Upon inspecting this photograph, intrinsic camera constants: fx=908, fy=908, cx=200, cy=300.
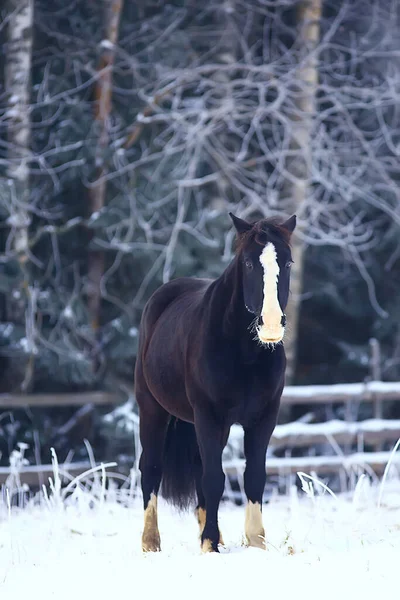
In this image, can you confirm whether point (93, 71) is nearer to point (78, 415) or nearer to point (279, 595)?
point (78, 415)

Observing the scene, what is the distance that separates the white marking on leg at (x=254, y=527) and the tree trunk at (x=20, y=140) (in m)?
6.53

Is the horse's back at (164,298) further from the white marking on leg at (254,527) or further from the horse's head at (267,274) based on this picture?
the white marking on leg at (254,527)

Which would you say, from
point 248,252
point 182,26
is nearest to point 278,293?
point 248,252

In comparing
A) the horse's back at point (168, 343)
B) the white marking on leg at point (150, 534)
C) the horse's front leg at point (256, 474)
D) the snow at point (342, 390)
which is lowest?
the snow at point (342, 390)

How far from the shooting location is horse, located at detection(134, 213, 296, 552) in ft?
14.0

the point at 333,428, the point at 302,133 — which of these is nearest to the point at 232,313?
the point at 333,428

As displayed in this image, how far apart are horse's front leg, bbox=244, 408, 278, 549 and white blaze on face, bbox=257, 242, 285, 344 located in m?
0.63

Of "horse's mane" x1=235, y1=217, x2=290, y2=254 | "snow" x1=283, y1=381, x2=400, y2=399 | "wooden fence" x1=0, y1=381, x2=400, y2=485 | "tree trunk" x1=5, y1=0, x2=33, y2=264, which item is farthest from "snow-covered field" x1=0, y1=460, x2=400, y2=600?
"tree trunk" x1=5, y1=0, x2=33, y2=264

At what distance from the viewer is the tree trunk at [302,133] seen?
11.8 meters

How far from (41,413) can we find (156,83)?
4463mm

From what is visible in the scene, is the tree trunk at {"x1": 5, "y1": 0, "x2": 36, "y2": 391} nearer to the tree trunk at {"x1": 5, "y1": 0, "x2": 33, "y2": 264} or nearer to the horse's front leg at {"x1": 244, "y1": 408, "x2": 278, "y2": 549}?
the tree trunk at {"x1": 5, "y1": 0, "x2": 33, "y2": 264}

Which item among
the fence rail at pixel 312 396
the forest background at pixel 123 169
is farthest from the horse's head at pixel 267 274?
the forest background at pixel 123 169

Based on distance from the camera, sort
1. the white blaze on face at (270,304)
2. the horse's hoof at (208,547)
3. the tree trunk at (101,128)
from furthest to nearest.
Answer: the tree trunk at (101,128), the horse's hoof at (208,547), the white blaze on face at (270,304)

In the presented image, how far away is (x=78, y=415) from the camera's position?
1165 cm
